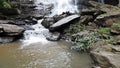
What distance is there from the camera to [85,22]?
12984 millimetres

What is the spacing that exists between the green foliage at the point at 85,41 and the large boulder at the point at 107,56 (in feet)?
3.52

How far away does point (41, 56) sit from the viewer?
369 inches

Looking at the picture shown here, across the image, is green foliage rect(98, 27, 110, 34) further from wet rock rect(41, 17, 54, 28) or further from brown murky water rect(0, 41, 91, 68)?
wet rock rect(41, 17, 54, 28)

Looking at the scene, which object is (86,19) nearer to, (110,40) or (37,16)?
(110,40)

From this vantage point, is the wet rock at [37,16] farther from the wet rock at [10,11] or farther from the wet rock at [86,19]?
the wet rock at [86,19]

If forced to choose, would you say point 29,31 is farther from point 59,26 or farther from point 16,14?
point 16,14

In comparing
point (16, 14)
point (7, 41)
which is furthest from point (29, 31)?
point (16, 14)

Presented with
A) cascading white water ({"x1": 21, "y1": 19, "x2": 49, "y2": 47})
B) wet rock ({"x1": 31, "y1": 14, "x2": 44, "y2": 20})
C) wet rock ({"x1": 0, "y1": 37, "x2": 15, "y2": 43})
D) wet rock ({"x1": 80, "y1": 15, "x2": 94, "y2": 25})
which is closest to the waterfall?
wet rock ({"x1": 31, "y1": 14, "x2": 44, "y2": 20})

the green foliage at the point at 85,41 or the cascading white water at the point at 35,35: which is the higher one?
the green foliage at the point at 85,41

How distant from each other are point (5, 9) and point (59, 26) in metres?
4.65

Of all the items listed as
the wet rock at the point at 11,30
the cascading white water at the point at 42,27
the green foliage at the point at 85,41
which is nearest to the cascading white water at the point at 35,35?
the cascading white water at the point at 42,27

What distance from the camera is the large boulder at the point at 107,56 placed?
24.4 ft

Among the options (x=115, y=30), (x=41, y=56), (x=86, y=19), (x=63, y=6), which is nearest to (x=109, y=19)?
(x=115, y=30)

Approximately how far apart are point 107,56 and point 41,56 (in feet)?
9.63
